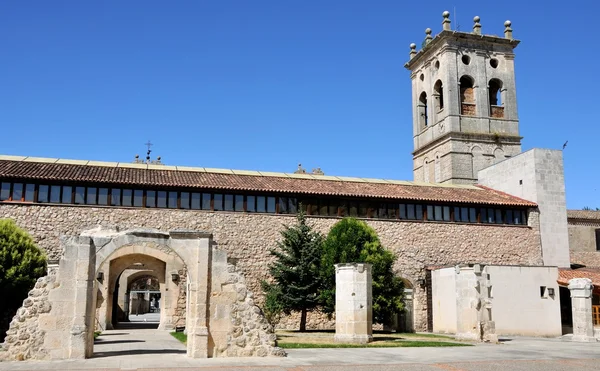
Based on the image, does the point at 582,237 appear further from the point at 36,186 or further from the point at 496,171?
the point at 36,186

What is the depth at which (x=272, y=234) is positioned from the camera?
29.1 meters

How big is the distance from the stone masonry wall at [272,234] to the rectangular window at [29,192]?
32cm

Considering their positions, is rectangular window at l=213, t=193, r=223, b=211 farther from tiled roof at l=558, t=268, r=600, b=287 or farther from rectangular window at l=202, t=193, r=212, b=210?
tiled roof at l=558, t=268, r=600, b=287

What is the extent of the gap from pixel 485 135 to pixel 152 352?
33.6 meters

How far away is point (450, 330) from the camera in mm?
28656

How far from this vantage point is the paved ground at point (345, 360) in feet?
45.2

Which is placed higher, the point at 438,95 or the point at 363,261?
the point at 438,95

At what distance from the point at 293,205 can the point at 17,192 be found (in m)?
12.2

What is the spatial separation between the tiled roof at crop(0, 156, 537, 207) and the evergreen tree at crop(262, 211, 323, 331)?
113 inches

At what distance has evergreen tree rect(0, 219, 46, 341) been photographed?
22.5m

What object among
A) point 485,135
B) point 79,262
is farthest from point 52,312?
point 485,135

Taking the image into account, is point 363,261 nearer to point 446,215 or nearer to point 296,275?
point 296,275

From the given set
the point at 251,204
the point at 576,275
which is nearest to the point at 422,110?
the point at 576,275

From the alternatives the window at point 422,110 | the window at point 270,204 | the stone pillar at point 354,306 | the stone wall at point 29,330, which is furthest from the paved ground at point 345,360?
the window at point 422,110
